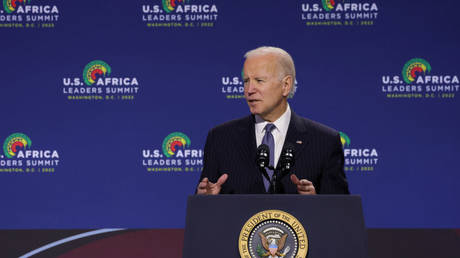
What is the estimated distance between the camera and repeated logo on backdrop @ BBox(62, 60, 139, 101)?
11.5ft

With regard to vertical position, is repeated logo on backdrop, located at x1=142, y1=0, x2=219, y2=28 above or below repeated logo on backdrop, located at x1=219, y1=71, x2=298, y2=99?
above

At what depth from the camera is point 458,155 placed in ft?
11.1

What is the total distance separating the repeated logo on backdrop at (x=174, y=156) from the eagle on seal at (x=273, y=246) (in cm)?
229

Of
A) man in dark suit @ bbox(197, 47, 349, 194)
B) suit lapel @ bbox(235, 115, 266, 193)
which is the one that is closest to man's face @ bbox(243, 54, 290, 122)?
man in dark suit @ bbox(197, 47, 349, 194)

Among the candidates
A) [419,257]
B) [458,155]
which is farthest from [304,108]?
[419,257]

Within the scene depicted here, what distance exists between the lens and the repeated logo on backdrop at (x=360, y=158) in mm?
3398

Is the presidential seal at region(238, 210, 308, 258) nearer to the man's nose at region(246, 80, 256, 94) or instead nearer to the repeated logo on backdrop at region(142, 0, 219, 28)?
the man's nose at region(246, 80, 256, 94)

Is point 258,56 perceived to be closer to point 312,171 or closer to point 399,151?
point 312,171

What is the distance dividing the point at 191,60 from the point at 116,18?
624 mm

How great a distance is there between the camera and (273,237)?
1.21 m

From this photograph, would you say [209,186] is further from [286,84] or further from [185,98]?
[185,98]

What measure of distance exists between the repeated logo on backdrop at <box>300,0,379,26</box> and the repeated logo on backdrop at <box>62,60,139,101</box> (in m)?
1.33

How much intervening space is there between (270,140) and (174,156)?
1671 millimetres

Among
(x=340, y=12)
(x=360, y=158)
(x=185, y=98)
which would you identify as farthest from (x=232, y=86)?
(x=360, y=158)
